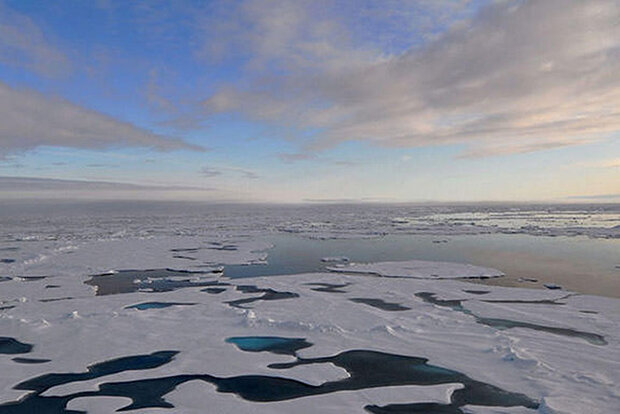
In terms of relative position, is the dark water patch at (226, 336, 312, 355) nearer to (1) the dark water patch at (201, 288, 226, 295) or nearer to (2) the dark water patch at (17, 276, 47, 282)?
(1) the dark water patch at (201, 288, 226, 295)

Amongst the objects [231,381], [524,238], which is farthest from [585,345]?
[524,238]

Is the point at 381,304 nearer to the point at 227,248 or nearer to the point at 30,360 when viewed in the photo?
the point at 30,360

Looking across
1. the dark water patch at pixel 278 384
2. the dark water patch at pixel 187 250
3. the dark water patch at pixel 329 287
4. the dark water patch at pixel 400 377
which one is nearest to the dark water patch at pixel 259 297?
the dark water patch at pixel 329 287

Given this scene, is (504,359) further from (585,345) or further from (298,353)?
(298,353)

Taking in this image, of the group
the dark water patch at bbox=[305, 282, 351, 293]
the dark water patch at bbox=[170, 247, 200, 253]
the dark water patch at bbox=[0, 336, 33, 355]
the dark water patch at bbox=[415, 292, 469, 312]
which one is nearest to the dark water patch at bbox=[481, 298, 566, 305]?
the dark water patch at bbox=[415, 292, 469, 312]

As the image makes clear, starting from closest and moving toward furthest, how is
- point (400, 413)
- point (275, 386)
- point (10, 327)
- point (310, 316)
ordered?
point (400, 413), point (275, 386), point (10, 327), point (310, 316)
